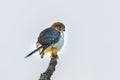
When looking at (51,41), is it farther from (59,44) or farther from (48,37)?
(59,44)

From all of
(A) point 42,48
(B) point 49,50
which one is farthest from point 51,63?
(B) point 49,50

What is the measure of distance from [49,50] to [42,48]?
115cm

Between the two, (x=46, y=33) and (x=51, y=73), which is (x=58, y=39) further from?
(x=51, y=73)

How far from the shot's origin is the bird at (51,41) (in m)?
11.4

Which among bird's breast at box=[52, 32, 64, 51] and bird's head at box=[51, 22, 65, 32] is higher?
bird's head at box=[51, 22, 65, 32]

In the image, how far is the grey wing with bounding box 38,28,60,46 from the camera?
11.8 m

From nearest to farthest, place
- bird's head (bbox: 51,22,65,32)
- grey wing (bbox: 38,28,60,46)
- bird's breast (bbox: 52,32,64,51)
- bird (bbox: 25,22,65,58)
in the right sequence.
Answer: bird (bbox: 25,22,65,58) → grey wing (bbox: 38,28,60,46) → bird's breast (bbox: 52,32,64,51) → bird's head (bbox: 51,22,65,32)

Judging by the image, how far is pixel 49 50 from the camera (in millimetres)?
12328

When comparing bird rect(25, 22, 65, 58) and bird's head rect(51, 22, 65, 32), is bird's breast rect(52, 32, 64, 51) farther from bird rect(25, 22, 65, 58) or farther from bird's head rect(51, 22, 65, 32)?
bird's head rect(51, 22, 65, 32)

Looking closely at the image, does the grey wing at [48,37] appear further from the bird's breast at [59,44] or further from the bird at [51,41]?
the bird's breast at [59,44]

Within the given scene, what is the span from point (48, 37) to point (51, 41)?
0.20 meters

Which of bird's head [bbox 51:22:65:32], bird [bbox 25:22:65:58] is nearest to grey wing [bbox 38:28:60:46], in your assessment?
bird [bbox 25:22:65:58]

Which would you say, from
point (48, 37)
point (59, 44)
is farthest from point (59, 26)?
point (48, 37)

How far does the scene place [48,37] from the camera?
12.5m
